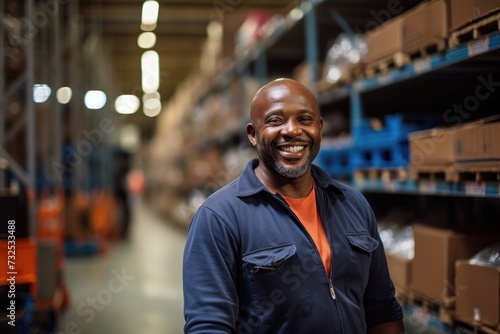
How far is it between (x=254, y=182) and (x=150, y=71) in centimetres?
2191

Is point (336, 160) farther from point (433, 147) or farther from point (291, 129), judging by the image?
point (291, 129)

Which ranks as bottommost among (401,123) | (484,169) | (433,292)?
(433,292)

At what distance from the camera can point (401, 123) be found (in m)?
4.26

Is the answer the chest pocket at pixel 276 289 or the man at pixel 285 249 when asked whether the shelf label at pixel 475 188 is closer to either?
the man at pixel 285 249

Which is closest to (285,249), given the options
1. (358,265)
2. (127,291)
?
(358,265)

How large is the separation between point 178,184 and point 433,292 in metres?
12.4

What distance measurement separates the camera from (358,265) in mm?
2320

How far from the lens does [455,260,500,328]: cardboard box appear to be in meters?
3.05

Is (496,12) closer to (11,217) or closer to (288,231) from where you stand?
(288,231)

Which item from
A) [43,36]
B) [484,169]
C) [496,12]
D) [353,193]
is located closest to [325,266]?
[353,193]

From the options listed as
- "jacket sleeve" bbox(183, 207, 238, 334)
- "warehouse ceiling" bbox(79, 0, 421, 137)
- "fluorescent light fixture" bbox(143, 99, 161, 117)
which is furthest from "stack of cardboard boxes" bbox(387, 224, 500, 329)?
"fluorescent light fixture" bbox(143, 99, 161, 117)

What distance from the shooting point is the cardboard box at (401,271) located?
4117 mm

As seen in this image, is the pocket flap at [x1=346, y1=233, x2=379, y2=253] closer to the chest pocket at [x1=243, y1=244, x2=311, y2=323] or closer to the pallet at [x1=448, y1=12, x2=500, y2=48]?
the chest pocket at [x1=243, y1=244, x2=311, y2=323]

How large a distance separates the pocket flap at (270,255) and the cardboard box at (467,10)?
1.85 m
